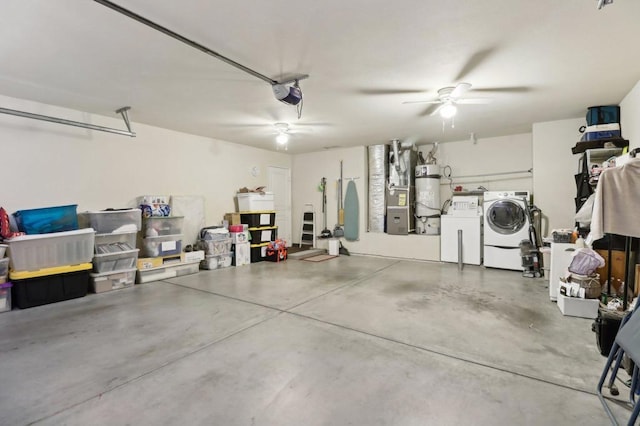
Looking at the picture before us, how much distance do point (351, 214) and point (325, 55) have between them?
4.59 meters

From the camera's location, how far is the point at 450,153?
21.1ft

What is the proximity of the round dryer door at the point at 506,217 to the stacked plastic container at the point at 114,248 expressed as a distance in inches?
228

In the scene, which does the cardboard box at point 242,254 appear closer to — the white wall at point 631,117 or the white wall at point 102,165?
the white wall at point 102,165

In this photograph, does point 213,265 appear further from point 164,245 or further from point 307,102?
point 307,102

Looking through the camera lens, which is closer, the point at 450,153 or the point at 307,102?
the point at 307,102

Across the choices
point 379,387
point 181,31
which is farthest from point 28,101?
point 379,387

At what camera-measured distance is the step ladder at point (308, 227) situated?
24.7ft

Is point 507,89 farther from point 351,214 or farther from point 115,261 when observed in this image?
point 115,261

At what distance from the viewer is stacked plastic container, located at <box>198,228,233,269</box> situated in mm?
5355

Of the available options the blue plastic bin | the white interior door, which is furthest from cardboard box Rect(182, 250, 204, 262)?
the white interior door

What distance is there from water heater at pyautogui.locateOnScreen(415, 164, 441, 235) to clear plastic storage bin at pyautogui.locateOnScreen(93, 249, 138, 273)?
5246 millimetres

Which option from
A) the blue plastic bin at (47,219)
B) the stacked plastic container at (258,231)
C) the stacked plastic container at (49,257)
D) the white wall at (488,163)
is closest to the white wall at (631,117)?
the white wall at (488,163)

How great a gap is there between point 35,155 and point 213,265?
2.91m

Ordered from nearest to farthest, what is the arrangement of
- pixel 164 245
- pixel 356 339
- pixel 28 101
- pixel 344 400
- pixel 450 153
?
pixel 344 400 → pixel 356 339 → pixel 28 101 → pixel 164 245 → pixel 450 153
